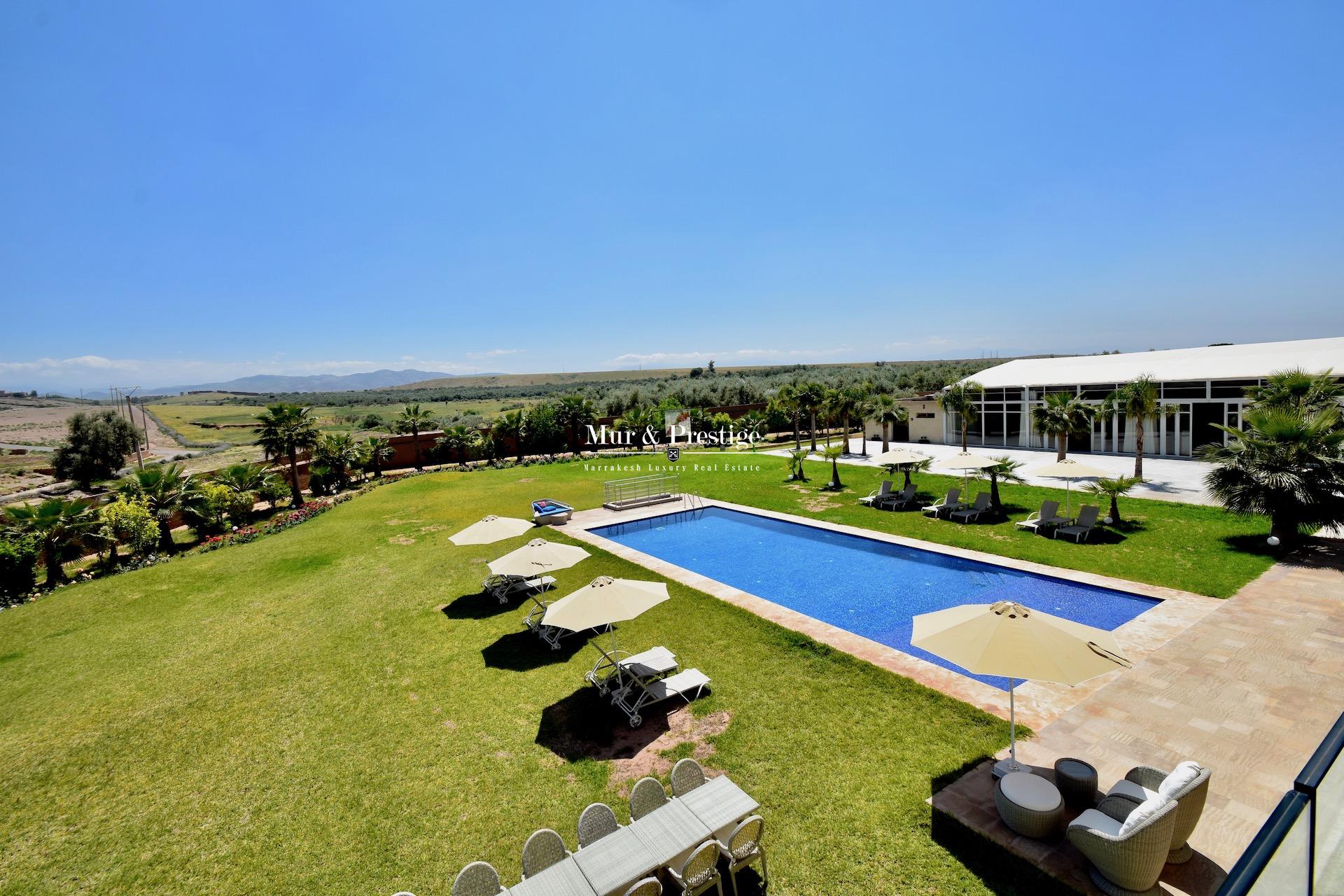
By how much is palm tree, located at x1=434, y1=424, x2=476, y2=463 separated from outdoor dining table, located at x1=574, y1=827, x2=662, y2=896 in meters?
33.0

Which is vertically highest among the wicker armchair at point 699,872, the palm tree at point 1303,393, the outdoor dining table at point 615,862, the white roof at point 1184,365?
the white roof at point 1184,365

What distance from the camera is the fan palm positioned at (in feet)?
90.9

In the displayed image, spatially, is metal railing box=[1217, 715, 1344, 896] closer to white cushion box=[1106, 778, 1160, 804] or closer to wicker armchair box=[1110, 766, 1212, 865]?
wicker armchair box=[1110, 766, 1212, 865]

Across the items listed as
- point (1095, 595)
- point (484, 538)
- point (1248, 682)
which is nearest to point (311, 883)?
point (484, 538)

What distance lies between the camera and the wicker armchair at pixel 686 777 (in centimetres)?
566

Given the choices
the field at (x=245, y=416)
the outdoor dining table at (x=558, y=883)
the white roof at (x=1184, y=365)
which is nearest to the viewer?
the outdoor dining table at (x=558, y=883)

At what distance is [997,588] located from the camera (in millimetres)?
12523

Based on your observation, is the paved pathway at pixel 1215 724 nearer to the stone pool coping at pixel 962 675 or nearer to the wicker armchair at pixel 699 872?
the stone pool coping at pixel 962 675

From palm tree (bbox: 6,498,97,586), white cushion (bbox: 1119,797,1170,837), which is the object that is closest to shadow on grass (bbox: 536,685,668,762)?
white cushion (bbox: 1119,797,1170,837)

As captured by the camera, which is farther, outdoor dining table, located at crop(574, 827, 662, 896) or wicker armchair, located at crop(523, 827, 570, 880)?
wicker armchair, located at crop(523, 827, 570, 880)

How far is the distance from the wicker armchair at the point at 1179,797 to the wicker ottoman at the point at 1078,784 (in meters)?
0.32

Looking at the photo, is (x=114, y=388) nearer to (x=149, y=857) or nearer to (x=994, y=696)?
(x=149, y=857)

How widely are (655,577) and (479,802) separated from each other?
735 centimetres

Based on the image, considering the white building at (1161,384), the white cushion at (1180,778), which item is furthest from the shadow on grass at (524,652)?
the white building at (1161,384)
